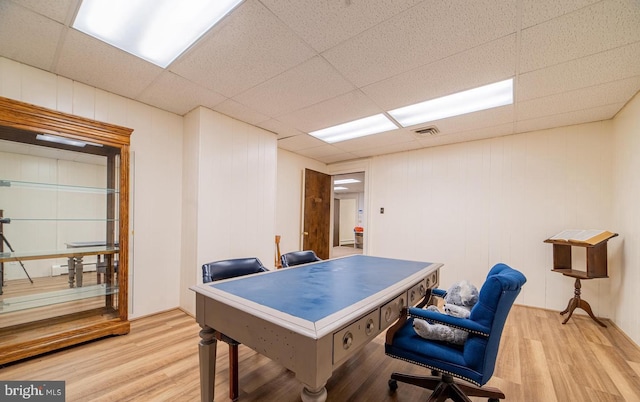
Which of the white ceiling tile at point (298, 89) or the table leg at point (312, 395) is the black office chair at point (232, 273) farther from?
the white ceiling tile at point (298, 89)

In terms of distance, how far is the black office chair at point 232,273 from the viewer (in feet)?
5.53

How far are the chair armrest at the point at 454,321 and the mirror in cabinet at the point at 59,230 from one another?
2.79 metres

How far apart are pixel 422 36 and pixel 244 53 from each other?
136 centimetres

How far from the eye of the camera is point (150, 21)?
1795mm

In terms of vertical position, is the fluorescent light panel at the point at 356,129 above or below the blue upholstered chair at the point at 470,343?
above

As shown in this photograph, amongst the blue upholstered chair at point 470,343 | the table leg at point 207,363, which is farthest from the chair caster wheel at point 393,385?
the table leg at point 207,363

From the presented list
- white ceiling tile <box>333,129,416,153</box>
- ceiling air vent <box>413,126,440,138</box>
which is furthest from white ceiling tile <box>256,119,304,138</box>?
ceiling air vent <box>413,126,440,138</box>

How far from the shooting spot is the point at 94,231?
2666 millimetres

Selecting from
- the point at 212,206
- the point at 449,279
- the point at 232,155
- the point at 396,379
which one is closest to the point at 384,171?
the point at 449,279

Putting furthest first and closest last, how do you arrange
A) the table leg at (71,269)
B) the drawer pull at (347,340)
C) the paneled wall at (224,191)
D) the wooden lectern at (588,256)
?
the paneled wall at (224,191) → the wooden lectern at (588,256) → the table leg at (71,269) → the drawer pull at (347,340)

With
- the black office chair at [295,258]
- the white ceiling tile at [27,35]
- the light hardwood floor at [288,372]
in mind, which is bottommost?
the light hardwood floor at [288,372]

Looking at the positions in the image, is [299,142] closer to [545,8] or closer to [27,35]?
[27,35]

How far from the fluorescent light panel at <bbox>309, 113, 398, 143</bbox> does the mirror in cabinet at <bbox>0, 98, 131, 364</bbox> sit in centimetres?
253

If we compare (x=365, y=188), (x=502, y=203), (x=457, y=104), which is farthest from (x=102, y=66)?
(x=502, y=203)
